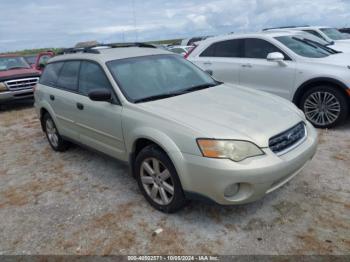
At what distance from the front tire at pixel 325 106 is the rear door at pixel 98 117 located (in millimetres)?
3693

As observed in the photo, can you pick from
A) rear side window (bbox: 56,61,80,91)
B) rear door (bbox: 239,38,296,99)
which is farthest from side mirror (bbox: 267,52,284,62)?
rear side window (bbox: 56,61,80,91)

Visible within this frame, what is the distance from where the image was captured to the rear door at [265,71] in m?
5.72

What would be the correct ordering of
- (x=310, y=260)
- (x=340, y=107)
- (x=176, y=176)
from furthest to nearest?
(x=340, y=107) < (x=176, y=176) < (x=310, y=260)

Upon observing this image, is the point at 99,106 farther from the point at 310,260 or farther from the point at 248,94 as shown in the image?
the point at 310,260

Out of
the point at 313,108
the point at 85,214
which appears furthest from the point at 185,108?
the point at 313,108

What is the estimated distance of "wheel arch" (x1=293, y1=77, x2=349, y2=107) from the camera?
5160mm

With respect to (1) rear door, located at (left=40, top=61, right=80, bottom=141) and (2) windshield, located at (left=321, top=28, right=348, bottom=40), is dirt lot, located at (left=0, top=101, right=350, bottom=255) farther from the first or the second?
(2) windshield, located at (left=321, top=28, right=348, bottom=40)

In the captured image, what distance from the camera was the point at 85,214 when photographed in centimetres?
335

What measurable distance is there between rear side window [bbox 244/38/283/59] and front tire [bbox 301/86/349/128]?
1.13 meters

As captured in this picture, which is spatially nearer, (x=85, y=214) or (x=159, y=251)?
(x=159, y=251)

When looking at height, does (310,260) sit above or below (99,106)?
below

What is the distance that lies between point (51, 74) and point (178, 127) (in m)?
3.24

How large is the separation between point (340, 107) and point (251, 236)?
3.50 m

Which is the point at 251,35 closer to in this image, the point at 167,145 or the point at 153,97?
the point at 153,97
